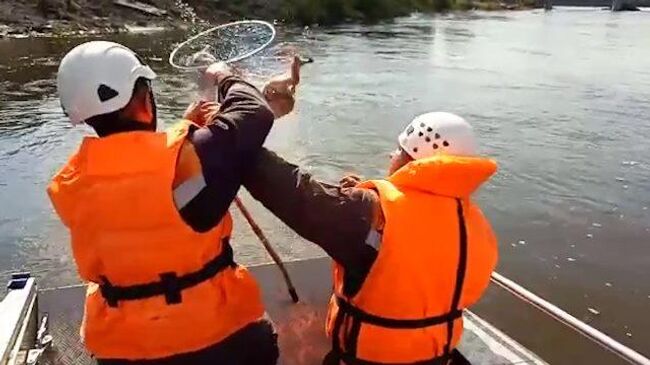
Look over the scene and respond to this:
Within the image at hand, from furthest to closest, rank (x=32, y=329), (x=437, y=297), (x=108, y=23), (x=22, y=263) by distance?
1. (x=108, y=23)
2. (x=22, y=263)
3. (x=32, y=329)
4. (x=437, y=297)

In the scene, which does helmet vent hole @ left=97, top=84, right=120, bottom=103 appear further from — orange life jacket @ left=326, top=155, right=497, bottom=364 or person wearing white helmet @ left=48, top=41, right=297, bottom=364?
orange life jacket @ left=326, top=155, right=497, bottom=364

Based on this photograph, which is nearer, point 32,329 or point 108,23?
point 32,329

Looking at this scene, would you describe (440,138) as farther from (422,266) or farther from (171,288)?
(171,288)

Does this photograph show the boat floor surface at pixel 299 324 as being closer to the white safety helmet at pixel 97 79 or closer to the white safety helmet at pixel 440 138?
the white safety helmet at pixel 440 138

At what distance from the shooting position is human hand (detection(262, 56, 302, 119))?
284 centimetres

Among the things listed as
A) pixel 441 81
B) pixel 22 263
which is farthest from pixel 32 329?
pixel 441 81

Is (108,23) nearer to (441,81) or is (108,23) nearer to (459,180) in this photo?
(441,81)

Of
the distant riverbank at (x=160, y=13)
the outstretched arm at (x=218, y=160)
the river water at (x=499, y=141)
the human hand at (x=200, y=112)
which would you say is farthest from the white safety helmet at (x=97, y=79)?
the distant riverbank at (x=160, y=13)

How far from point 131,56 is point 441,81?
1622 centimetres

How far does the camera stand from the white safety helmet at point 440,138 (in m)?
2.45

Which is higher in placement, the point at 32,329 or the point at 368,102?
the point at 32,329

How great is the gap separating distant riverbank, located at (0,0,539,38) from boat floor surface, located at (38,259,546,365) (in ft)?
73.6

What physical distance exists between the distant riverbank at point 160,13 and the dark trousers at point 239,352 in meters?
24.2

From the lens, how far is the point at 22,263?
6.88 meters
